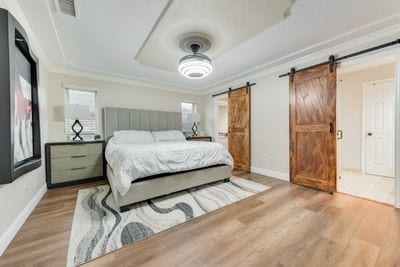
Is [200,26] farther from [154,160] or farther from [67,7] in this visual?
[154,160]

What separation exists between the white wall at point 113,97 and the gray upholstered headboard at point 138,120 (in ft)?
0.70

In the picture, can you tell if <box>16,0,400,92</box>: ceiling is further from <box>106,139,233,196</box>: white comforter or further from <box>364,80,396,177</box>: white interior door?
<box>364,80,396,177</box>: white interior door

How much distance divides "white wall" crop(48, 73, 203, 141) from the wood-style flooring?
2.03m

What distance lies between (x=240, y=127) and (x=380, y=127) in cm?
294

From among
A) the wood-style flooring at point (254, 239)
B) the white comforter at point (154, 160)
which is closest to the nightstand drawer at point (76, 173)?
the wood-style flooring at point (254, 239)

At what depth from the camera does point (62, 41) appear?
259 cm

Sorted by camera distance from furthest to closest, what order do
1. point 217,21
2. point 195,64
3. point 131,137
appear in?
point 131,137 < point 195,64 < point 217,21

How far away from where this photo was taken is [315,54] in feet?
9.97

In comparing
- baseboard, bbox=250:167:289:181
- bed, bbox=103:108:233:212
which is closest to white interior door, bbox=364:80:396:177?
baseboard, bbox=250:167:289:181

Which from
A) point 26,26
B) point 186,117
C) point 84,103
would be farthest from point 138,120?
point 26,26

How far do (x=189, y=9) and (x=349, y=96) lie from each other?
14.5ft

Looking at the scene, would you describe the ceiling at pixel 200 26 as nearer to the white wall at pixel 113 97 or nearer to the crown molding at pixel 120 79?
the crown molding at pixel 120 79

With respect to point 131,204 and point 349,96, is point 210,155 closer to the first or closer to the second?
point 131,204

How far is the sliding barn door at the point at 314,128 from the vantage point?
9.39 ft
